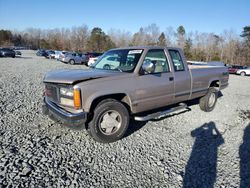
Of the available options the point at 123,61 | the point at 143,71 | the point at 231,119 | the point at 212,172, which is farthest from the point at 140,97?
the point at 231,119

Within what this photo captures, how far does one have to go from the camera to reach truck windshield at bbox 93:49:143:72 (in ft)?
13.9

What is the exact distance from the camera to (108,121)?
377 cm

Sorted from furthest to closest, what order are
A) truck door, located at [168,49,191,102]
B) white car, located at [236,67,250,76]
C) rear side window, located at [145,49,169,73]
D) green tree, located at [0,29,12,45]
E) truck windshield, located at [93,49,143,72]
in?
green tree, located at [0,29,12,45]
white car, located at [236,67,250,76]
truck door, located at [168,49,191,102]
rear side window, located at [145,49,169,73]
truck windshield, located at [93,49,143,72]

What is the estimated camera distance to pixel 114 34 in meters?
93.2

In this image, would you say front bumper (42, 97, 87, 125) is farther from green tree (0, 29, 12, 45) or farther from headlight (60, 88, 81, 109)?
green tree (0, 29, 12, 45)

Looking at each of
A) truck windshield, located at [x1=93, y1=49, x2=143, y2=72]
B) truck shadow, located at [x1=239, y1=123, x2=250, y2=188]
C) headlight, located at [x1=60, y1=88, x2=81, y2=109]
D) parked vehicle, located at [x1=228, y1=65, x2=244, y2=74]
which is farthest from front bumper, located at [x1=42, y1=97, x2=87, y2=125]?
parked vehicle, located at [x1=228, y1=65, x2=244, y2=74]

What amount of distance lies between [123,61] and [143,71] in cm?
66

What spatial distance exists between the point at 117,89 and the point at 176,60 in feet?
7.20

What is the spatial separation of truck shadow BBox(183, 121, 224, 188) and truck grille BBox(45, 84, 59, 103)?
110 inches

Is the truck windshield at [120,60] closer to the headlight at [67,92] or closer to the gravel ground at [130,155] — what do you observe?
the headlight at [67,92]

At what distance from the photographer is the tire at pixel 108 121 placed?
3.60 m

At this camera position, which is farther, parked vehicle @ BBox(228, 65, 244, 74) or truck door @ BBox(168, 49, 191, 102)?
parked vehicle @ BBox(228, 65, 244, 74)

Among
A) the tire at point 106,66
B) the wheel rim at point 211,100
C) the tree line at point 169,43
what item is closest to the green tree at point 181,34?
the tree line at point 169,43

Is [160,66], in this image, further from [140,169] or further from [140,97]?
[140,169]
